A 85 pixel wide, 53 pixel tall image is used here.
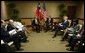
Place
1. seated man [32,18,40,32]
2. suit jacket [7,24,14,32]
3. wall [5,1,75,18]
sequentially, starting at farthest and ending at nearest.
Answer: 1. wall [5,1,75,18]
2. seated man [32,18,40,32]
3. suit jacket [7,24,14,32]

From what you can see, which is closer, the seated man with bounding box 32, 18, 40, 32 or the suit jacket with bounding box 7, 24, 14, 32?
the suit jacket with bounding box 7, 24, 14, 32

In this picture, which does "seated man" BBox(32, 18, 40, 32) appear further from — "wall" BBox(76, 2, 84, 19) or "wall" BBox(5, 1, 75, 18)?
"wall" BBox(76, 2, 84, 19)

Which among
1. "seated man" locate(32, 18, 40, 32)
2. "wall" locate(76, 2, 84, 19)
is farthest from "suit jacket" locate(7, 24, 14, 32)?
"wall" locate(76, 2, 84, 19)

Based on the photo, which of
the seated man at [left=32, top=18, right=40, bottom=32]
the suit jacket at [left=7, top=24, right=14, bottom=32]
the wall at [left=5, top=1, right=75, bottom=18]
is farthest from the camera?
the wall at [left=5, top=1, right=75, bottom=18]

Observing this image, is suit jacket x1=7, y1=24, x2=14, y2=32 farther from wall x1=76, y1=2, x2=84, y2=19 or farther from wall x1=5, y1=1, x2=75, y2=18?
wall x1=76, y1=2, x2=84, y2=19

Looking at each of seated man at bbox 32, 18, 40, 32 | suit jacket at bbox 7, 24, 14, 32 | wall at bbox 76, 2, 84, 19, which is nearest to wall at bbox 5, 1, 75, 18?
wall at bbox 76, 2, 84, 19

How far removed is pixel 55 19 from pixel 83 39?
4436 mm

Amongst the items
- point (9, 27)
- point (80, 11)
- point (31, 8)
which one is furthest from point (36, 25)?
point (9, 27)

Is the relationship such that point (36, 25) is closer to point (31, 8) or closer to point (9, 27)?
point (31, 8)

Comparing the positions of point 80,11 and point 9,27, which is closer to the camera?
point 9,27

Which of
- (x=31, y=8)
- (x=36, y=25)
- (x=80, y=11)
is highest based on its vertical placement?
(x=31, y=8)

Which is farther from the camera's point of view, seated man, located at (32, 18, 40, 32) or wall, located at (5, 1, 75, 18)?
wall, located at (5, 1, 75, 18)

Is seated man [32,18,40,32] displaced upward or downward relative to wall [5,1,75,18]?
downward

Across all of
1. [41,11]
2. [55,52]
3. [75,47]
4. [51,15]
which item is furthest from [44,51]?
[51,15]
